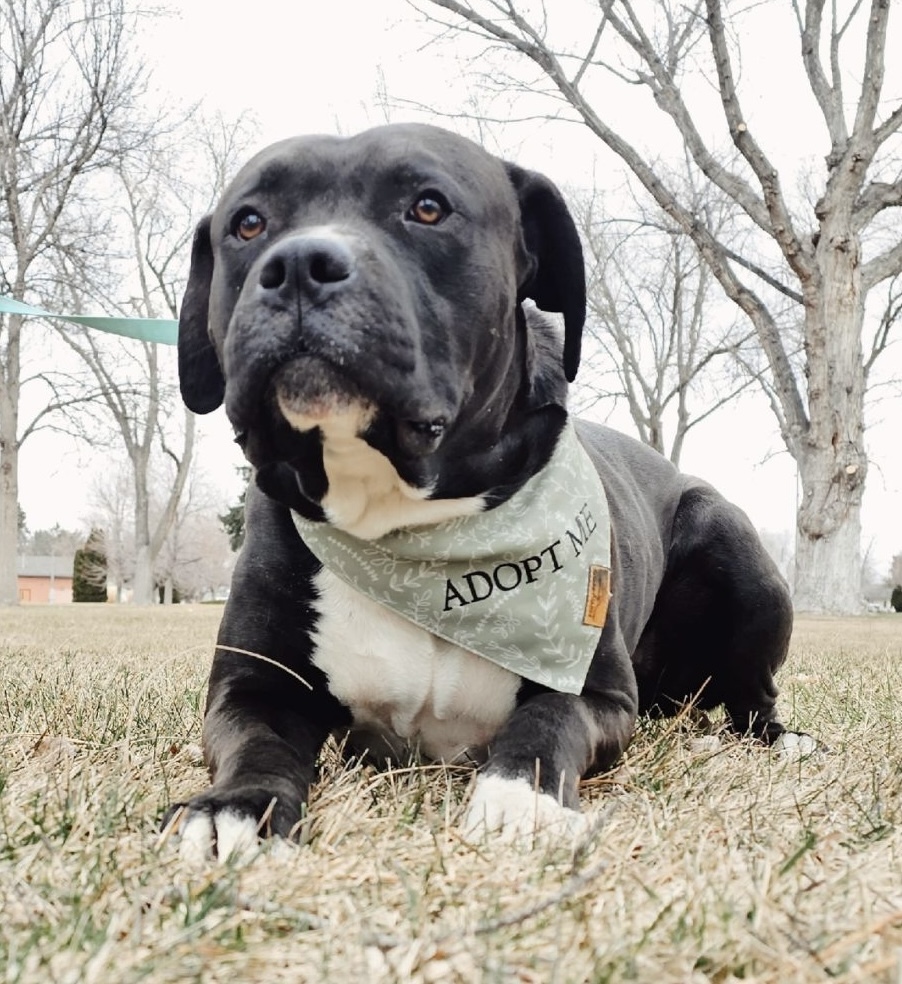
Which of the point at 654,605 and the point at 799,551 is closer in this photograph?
the point at 654,605

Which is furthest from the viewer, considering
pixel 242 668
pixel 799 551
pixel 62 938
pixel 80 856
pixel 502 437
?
pixel 799 551

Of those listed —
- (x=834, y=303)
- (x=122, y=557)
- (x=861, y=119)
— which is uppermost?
(x=861, y=119)

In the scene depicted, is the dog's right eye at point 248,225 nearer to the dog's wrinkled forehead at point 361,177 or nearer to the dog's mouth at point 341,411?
the dog's wrinkled forehead at point 361,177

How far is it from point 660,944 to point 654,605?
8.11 feet

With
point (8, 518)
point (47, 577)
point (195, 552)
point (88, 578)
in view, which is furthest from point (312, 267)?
point (47, 577)

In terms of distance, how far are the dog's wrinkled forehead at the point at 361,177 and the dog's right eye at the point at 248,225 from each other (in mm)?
25

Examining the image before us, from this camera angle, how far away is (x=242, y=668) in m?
2.42

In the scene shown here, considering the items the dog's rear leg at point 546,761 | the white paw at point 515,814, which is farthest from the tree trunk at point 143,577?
the white paw at point 515,814

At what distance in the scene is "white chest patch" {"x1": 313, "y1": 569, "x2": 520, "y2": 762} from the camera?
245cm

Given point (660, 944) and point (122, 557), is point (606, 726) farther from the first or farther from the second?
point (122, 557)

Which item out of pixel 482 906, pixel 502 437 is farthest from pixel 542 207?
pixel 482 906

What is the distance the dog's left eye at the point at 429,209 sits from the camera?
234cm

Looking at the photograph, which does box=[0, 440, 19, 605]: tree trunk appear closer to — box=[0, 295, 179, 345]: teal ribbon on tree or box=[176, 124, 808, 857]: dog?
box=[0, 295, 179, 345]: teal ribbon on tree

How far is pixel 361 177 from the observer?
235 cm
